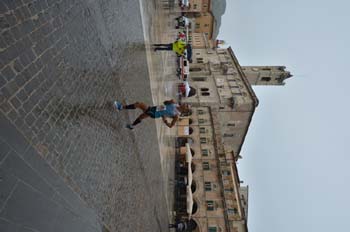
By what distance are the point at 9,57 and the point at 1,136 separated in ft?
4.11

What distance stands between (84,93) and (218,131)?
79.6 feet

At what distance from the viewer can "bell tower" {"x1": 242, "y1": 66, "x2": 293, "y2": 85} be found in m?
38.3

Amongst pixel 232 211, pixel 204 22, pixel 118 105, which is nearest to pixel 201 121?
pixel 232 211

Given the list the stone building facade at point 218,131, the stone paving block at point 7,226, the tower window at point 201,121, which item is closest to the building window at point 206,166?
the stone building facade at point 218,131

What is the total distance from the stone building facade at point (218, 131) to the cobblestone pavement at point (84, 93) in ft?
44.1

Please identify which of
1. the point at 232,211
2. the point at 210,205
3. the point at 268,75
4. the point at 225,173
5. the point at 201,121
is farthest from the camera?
the point at 268,75

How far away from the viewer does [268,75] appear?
38.7 metres

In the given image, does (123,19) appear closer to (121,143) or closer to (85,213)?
(121,143)

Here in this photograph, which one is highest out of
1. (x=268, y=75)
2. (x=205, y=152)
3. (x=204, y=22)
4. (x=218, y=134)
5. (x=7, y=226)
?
(x=7, y=226)

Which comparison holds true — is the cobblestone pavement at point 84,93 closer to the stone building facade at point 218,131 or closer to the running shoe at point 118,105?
the running shoe at point 118,105

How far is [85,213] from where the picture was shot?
576cm

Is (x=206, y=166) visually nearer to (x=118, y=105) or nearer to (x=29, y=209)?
(x=118, y=105)

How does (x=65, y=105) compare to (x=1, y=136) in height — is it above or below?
below

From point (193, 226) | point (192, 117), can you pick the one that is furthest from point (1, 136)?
point (192, 117)
